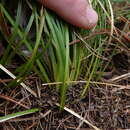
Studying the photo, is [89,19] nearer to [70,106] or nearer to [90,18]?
[90,18]

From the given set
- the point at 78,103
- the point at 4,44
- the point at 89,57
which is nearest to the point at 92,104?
the point at 78,103

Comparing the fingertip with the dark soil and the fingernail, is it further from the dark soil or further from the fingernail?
the dark soil

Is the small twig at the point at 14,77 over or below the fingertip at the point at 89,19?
below

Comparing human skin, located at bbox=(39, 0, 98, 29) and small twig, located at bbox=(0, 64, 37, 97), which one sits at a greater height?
human skin, located at bbox=(39, 0, 98, 29)

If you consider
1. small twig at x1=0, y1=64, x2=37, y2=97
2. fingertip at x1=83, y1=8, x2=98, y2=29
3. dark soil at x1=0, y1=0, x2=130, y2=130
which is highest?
fingertip at x1=83, y1=8, x2=98, y2=29

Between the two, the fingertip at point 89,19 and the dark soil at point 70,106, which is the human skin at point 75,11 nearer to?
the fingertip at point 89,19

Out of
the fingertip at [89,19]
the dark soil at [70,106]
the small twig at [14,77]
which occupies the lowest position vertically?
the dark soil at [70,106]

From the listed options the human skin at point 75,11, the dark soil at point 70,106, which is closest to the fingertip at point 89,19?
the human skin at point 75,11

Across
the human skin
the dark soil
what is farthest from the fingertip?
the dark soil
